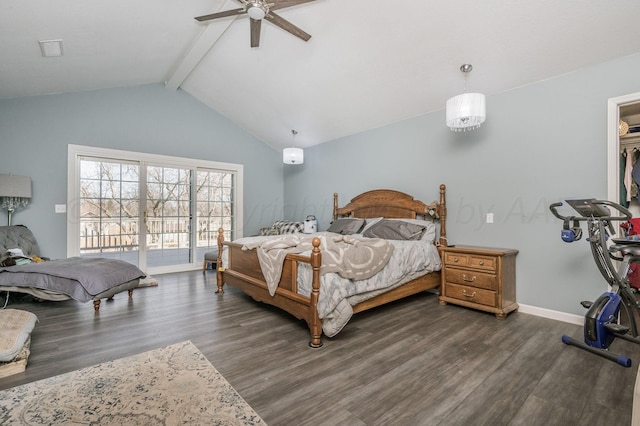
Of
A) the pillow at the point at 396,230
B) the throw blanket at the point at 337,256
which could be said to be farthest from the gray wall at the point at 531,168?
the throw blanket at the point at 337,256

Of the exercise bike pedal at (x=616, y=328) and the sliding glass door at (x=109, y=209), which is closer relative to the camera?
the exercise bike pedal at (x=616, y=328)

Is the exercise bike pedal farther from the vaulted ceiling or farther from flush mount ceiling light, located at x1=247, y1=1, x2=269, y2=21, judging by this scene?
flush mount ceiling light, located at x1=247, y1=1, x2=269, y2=21

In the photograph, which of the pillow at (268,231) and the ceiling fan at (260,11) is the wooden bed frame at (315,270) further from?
the ceiling fan at (260,11)

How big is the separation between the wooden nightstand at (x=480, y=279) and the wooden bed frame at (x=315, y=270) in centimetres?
29

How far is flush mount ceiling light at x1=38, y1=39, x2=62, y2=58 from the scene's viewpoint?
297cm

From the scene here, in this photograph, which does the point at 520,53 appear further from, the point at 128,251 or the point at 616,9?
the point at 128,251

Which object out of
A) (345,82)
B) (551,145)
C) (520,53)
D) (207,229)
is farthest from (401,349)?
(207,229)

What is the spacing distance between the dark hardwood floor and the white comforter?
0.73 feet

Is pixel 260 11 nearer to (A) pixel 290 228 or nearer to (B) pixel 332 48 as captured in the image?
(B) pixel 332 48

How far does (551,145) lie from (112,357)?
4399 mm

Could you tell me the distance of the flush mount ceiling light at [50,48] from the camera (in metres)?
2.97

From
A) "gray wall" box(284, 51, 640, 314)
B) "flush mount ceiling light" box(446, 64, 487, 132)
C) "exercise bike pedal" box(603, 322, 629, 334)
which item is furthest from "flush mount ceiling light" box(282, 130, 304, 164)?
"exercise bike pedal" box(603, 322, 629, 334)

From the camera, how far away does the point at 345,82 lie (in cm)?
402

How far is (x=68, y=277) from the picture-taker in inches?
120
